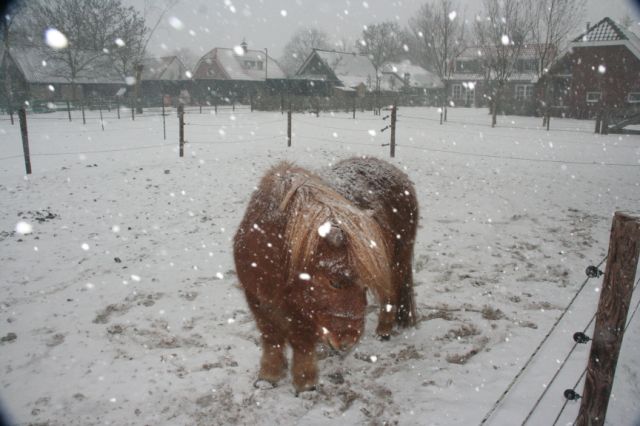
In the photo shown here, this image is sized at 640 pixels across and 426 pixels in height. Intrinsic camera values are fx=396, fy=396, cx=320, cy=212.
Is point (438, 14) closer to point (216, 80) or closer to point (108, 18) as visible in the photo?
point (216, 80)

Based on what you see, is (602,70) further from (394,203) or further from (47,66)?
(47,66)

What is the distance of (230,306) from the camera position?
428 cm

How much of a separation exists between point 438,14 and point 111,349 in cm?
4951

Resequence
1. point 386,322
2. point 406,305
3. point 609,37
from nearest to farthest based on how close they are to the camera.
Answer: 1. point 386,322
2. point 406,305
3. point 609,37

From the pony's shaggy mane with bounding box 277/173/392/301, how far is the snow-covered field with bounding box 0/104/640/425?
115 cm

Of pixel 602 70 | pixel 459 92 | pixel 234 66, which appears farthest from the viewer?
pixel 459 92

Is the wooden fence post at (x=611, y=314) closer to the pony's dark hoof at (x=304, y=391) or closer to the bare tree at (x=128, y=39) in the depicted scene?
the pony's dark hoof at (x=304, y=391)

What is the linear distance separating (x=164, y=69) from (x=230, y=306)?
50770mm

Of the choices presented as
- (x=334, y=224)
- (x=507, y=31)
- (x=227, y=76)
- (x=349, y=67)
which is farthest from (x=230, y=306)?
(x=227, y=76)

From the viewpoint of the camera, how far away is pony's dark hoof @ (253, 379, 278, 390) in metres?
3.12

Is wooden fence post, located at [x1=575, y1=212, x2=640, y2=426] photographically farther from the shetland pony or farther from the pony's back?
the pony's back

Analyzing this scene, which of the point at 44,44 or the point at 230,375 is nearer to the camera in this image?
the point at 230,375

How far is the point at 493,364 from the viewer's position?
3.38 m

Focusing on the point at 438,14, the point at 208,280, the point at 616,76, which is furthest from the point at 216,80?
the point at 208,280
